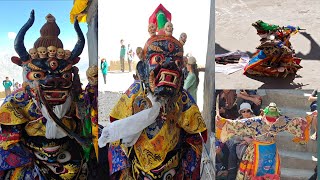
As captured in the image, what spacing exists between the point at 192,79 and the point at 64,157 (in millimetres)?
863

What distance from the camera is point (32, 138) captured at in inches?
102

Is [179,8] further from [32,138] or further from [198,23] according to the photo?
[32,138]

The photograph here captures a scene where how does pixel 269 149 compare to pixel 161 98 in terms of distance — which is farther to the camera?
pixel 269 149

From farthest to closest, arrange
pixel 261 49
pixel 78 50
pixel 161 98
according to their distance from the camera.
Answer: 1. pixel 261 49
2. pixel 78 50
3. pixel 161 98

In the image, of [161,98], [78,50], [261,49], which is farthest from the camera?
[261,49]

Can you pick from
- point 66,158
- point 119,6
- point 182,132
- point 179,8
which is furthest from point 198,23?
point 66,158

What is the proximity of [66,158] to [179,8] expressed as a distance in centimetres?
107

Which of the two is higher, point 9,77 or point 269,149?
point 9,77

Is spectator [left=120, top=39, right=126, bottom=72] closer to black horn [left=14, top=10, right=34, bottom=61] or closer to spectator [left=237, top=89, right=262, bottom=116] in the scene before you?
black horn [left=14, top=10, right=34, bottom=61]

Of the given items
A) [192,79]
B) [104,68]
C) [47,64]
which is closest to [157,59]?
[192,79]

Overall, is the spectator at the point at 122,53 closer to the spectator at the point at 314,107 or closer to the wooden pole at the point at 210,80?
the wooden pole at the point at 210,80

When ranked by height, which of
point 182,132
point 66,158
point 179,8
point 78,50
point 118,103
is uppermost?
point 179,8

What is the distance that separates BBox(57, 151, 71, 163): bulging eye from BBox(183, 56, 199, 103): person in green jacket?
78 centimetres

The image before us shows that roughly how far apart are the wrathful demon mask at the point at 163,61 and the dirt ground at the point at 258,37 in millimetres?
923
